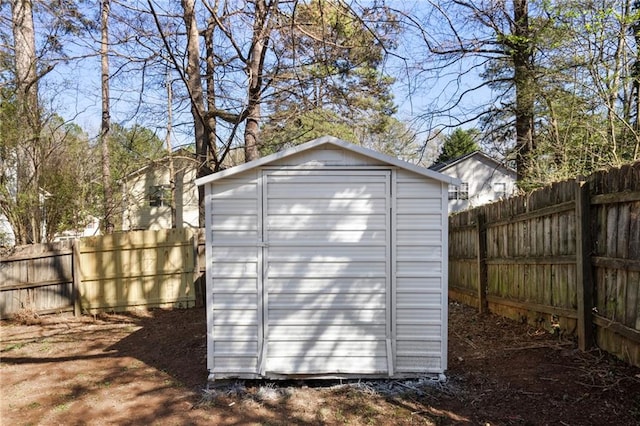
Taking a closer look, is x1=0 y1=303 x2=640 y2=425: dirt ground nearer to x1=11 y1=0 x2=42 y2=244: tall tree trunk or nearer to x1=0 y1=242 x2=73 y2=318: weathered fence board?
x1=0 y1=242 x2=73 y2=318: weathered fence board

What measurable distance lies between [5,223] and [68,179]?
1329mm

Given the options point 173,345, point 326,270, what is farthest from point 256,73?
point 173,345

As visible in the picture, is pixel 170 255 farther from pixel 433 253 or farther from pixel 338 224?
pixel 433 253

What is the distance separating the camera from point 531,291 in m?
4.92

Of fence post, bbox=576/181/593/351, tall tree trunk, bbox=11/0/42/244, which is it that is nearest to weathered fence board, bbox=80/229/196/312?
tall tree trunk, bbox=11/0/42/244

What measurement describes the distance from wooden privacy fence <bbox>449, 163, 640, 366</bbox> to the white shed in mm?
1187

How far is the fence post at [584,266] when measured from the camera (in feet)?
12.1

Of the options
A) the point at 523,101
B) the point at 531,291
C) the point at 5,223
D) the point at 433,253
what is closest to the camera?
the point at 433,253

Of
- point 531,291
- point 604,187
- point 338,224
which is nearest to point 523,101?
point 531,291

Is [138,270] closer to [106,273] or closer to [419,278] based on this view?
[106,273]

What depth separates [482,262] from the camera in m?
6.54

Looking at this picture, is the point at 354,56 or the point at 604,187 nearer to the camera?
the point at 604,187

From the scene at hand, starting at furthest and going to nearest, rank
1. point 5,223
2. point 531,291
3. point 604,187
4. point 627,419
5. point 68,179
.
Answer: point 68,179, point 5,223, point 531,291, point 604,187, point 627,419

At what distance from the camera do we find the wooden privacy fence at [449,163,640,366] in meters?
3.20
